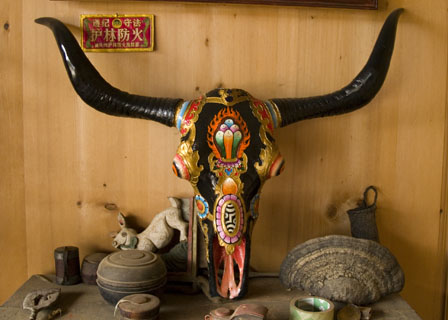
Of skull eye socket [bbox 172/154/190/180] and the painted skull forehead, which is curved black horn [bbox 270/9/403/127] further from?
skull eye socket [bbox 172/154/190/180]

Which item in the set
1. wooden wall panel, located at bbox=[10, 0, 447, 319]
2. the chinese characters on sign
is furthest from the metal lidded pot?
the chinese characters on sign

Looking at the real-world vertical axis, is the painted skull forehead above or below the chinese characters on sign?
below

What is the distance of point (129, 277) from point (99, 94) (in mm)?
463

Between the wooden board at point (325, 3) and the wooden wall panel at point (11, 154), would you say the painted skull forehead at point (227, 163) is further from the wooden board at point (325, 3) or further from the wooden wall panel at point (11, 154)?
the wooden wall panel at point (11, 154)

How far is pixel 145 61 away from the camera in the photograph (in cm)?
133

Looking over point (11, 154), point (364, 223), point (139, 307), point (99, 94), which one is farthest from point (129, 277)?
point (364, 223)

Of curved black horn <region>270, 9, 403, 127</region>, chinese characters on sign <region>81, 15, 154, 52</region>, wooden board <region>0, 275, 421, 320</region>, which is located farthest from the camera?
chinese characters on sign <region>81, 15, 154, 52</region>

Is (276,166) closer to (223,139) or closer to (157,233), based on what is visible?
(223,139)

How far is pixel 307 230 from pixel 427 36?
71cm

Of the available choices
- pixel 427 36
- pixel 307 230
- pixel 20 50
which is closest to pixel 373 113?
pixel 427 36

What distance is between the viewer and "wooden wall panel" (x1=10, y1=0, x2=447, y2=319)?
133 centimetres

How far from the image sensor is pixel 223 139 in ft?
3.60

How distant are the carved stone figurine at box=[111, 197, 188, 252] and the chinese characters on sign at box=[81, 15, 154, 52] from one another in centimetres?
47

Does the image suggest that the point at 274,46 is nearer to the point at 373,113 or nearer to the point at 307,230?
the point at 373,113
